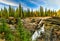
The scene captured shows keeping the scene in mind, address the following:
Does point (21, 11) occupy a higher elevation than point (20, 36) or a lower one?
higher

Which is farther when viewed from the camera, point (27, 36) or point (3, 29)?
point (3, 29)

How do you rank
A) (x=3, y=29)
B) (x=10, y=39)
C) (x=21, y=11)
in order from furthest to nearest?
(x=21, y=11) → (x=3, y=29) → (x=10, y=39)

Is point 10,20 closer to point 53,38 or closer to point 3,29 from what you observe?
point 53,38

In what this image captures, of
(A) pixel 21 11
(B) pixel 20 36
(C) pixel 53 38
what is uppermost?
(A) pixel 21 11

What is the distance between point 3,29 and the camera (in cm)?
555

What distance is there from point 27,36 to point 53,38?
12.7 feet

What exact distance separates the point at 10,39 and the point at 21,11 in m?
3.86

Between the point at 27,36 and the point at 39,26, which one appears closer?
the point at 27,36

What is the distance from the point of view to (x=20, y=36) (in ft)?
16.3

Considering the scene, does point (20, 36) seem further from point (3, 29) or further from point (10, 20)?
point (10, 20)

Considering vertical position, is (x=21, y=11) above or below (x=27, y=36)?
above

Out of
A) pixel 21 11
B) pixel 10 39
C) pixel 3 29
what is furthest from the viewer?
pixel 21 11

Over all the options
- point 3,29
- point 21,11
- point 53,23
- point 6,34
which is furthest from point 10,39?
point 53,23

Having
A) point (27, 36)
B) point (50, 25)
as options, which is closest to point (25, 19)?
point (50, 25)
